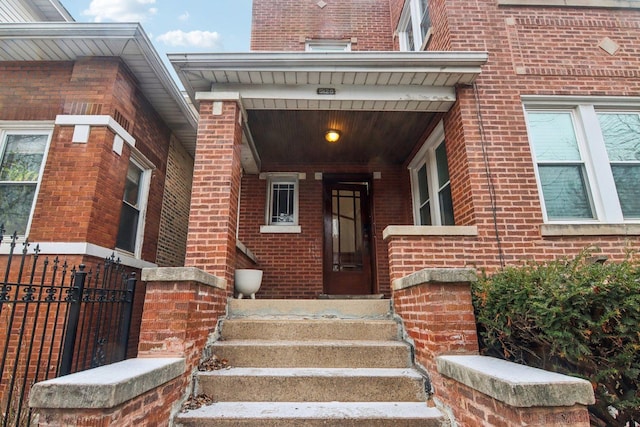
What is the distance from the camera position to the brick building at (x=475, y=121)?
3785mm

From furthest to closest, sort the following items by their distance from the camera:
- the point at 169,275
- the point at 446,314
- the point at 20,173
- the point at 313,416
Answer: the point at 20,173 < the point at 169,275 < the point at 446,314 < the point at 313,416

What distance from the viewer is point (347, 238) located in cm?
652

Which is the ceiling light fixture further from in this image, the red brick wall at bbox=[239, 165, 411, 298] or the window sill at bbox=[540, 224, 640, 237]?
the window sill at bbox=[540, 224, 640, 237]

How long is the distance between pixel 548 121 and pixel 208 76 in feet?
14.7

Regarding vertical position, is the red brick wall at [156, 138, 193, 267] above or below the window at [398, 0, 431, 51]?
below

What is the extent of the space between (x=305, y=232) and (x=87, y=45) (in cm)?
430

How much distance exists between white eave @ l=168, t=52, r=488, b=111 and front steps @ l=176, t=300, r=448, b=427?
273cm

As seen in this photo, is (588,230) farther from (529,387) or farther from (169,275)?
(169,275)

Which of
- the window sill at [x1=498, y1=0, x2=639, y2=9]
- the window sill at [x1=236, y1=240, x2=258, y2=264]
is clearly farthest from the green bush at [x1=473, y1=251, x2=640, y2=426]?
the window sill at [x1=498, y1=0, x2=639, y2=9]

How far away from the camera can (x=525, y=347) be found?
2.33 meters

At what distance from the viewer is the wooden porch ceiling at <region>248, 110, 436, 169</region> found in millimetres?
4953

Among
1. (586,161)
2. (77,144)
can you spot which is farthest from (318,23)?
(586,161)

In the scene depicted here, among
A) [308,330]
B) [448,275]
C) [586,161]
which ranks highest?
[586,161]

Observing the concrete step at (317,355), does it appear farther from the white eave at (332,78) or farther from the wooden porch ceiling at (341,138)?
the wooden porch ceiling at (341,138)
